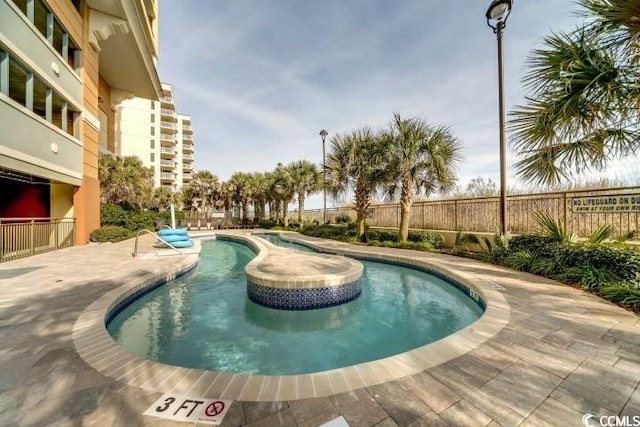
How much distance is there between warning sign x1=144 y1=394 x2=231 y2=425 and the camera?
5.88 ft

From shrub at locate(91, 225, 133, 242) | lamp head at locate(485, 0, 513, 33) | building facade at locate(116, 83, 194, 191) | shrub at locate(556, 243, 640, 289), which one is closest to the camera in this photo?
shrub at locate(556, 243, 640, 289)

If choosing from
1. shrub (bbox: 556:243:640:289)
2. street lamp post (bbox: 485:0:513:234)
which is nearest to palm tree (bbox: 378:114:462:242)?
street lamp post (bbox: 485:0:513:234)

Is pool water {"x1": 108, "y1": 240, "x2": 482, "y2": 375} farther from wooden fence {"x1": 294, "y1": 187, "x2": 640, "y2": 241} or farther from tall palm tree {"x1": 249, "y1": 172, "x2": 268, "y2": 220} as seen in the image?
tall palm tree {"x1": 249, "y1": 172, "x2": 268, "y2": 220}

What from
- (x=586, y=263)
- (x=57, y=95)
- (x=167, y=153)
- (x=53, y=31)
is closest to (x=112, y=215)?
(x=57, y=95)

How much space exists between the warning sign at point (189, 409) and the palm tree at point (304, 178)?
1965 cm

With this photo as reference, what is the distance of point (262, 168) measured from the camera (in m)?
27.7

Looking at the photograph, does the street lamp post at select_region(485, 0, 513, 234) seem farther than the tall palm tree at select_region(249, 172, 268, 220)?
No

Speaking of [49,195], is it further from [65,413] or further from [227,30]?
[65,413]

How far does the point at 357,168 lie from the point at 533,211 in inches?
279

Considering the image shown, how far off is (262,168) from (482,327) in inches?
1048

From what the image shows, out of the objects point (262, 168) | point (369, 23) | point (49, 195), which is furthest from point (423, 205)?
point (262, 168)

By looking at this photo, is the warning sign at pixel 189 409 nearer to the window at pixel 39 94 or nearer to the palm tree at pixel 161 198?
the window at pixel 39 94

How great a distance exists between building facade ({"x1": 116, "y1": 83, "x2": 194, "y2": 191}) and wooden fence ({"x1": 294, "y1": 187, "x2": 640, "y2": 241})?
30.7 metres

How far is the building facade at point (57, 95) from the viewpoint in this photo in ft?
23.9
